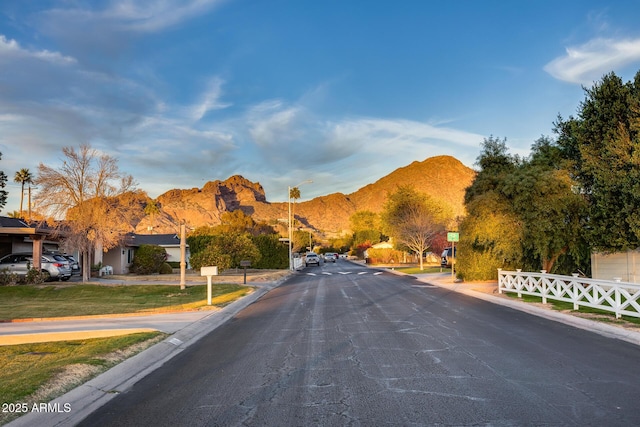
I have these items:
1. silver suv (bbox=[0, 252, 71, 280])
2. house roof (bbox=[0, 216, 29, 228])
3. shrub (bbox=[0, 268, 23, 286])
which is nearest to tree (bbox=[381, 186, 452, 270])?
silver suv (bbox=[0, 252, 71, 280])

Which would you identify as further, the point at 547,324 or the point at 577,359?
the point at 547,324

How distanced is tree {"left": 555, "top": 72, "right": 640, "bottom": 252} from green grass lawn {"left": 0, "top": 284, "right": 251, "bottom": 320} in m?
16.0

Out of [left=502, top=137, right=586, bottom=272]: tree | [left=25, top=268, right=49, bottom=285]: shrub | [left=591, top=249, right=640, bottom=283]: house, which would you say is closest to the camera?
[left=591, top=249, right=640, bottom=283]: house

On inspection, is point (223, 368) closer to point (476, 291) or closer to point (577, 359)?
point (577, 359)

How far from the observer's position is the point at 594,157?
21.2 m

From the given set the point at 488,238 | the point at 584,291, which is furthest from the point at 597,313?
the point at 488,238

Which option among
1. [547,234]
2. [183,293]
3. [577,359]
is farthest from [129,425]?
[547,234]

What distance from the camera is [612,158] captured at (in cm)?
1988

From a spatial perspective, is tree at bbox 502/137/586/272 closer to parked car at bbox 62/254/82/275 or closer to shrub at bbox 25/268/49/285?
shrub at bbox 25/268/49/285

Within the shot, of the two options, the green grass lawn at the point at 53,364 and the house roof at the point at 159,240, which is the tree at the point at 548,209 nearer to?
the green grass lawn at the point at 53,364

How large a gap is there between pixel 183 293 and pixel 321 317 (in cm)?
1127

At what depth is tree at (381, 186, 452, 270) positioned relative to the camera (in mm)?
53031

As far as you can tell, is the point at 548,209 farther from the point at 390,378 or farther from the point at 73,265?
the point at 73,265

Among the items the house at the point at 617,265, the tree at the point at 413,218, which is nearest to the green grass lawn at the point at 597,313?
the house at the point at 617,265
